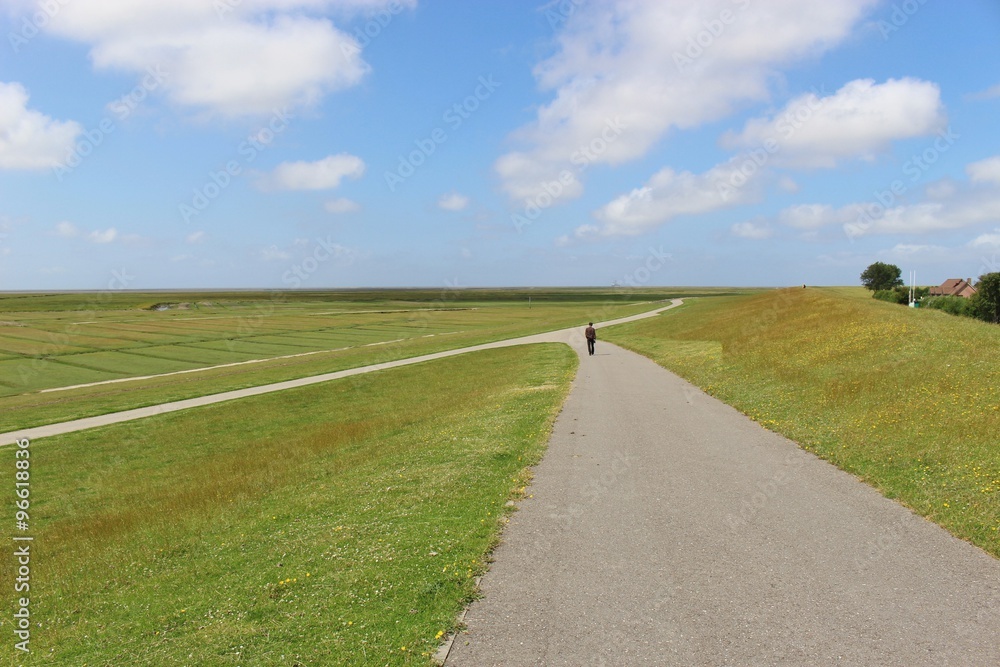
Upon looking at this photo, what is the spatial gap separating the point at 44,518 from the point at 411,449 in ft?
32.8

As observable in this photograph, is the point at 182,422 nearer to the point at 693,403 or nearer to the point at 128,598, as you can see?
the point at 128,598

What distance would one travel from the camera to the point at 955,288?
120312mm

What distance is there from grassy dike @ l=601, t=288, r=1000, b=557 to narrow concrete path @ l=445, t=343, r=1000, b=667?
92cm

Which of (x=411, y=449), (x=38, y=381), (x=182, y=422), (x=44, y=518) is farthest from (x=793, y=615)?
(x=38, y=381)

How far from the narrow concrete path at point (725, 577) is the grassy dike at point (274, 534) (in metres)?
0.82

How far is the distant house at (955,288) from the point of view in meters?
113

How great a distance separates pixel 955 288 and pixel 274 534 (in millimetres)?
149670

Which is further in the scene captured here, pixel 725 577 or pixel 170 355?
pixel 170 355

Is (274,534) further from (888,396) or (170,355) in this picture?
(170,355)

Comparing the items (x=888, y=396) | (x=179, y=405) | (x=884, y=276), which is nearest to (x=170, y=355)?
(x=179, y=405)

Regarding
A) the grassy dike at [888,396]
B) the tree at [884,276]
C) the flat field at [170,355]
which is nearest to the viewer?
the grassy dike at [888,396]

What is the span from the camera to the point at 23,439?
2430 cm

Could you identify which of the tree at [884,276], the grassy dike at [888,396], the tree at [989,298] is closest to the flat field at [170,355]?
the grassy dike at [888,396]

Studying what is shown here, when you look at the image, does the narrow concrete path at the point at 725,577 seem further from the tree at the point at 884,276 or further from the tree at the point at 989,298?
the tree at the point at 884,276
